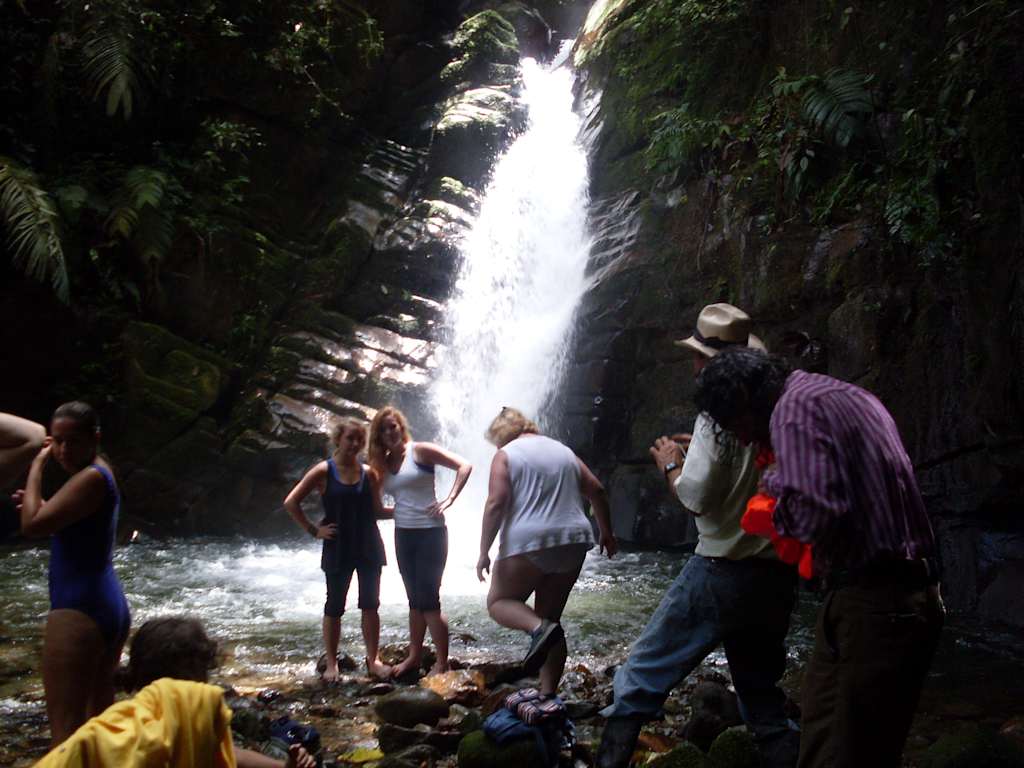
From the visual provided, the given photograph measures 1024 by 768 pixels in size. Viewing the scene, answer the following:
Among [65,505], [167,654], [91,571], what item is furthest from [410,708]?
[167,654]

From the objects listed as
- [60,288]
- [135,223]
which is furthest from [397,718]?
[135,223]

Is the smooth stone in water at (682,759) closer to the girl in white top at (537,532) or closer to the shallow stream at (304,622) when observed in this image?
the girl in white top at (537,532)

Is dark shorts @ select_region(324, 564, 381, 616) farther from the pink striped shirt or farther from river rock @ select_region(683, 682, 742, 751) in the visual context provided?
the pink striped shirt

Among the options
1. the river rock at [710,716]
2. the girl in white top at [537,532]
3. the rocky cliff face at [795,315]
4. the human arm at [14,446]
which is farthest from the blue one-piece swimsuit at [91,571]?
the rocky cliff face at [795,315]

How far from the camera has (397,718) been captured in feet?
14.7

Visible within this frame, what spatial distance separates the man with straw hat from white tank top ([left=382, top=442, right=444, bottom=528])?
2253 millimetres

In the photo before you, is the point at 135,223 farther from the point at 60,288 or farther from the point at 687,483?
the point at 687,483

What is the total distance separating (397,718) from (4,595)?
18.3 feet

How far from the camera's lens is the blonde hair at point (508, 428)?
194 inches

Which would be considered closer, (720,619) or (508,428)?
(720,619)

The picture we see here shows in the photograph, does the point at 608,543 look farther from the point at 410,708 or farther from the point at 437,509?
the point at 410,708

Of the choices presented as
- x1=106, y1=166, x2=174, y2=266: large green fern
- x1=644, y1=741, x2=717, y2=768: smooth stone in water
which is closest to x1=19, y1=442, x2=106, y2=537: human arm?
x1=644, y1=741, x2=717, y2=768: smooth stone in water

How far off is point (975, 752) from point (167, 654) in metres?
3.14

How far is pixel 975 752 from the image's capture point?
3414mm
